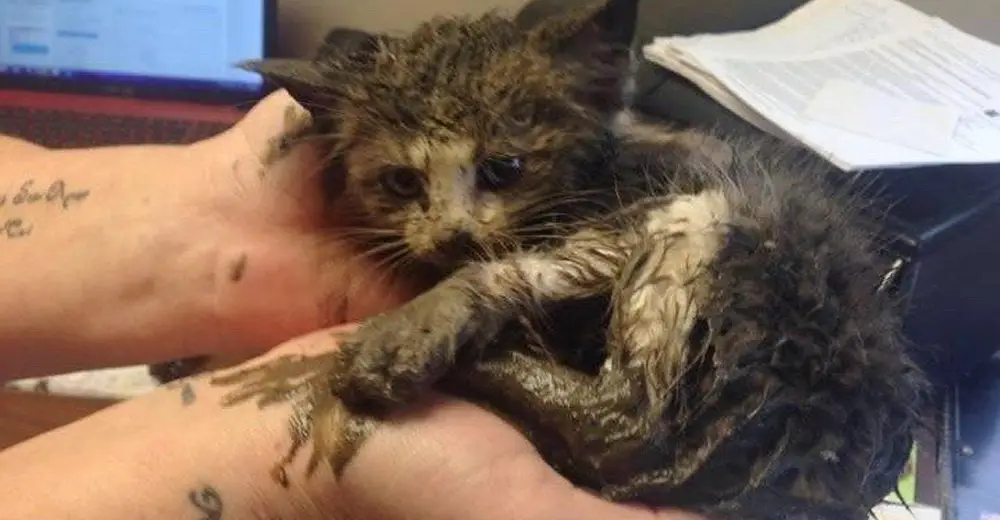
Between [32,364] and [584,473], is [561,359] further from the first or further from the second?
[32,364]

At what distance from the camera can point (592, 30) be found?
949mm

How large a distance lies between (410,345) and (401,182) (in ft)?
0.80

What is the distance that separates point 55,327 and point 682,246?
2.12 ft

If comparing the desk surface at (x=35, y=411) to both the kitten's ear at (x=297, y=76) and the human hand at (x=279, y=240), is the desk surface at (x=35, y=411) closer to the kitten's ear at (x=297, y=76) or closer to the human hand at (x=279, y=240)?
the human hand at (x=279, y=240)

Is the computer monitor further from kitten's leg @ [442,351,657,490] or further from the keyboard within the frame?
kitten's leg @ [442,351,657,490]

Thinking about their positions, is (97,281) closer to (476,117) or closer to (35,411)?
(35,411)

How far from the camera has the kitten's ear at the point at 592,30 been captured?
94cm

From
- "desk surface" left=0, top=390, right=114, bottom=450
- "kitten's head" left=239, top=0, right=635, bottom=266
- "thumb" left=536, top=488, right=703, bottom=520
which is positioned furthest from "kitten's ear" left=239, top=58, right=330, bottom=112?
"desk surface" left=0, top=390, right=114, bottom=450

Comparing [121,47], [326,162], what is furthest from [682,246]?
[121,47]

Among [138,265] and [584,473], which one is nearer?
[584,473]

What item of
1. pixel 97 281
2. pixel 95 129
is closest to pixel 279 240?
pixel 97 281

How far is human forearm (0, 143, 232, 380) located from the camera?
111cm

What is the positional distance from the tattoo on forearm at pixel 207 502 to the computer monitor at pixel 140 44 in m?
0.92

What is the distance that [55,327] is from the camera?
1113mm
